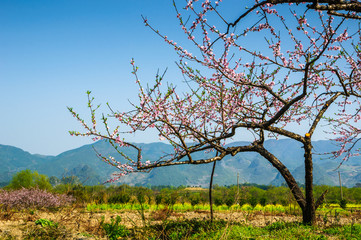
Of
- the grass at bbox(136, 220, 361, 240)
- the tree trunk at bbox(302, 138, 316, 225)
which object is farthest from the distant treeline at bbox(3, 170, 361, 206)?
the grass at bbox(136, 220, 361, 240)

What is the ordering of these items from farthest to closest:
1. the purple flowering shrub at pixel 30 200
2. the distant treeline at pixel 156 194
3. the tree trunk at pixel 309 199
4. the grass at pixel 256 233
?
the purple flowering shrub at pixel 30 200
the tree trunk at pixel 309 199
the distant treeline at pixel 156 194
the grass at pixel 256 233

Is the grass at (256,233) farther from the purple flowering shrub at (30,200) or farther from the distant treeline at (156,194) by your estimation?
the purple flowering shrub at (30,200)

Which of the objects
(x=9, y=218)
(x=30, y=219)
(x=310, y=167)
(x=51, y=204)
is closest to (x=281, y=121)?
(x=310, y=167)

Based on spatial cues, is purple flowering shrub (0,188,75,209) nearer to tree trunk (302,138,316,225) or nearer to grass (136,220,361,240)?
grass (136,220,361,240)

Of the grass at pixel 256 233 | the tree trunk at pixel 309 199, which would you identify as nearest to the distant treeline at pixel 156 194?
the tree trunk at pixel 309 199

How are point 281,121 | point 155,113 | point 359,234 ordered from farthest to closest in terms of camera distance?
point 281,121 < point 155,113 < point 359,234

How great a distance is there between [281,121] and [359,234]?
15.0ft

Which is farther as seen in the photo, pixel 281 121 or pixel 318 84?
pixel 281 121

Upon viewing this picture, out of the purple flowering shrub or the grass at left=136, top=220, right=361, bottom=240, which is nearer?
the grass at left=136, top=220, right=361, bottom=240

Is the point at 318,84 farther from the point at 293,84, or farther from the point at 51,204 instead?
the point at 51,204

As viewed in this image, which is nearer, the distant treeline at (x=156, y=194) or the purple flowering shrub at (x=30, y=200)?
the distant treeline at (x=156, y=194)

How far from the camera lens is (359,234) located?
5.85m

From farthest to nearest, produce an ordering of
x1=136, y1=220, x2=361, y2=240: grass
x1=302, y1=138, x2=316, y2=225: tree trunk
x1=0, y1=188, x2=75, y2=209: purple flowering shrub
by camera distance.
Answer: x1=0, y1=188, x2=75, y2=209: purple flowering shrub, x1=302, y1=138, x2=316, y2=225: tree trunk, x1=136, y1=220, x2=361, y2=240: grass

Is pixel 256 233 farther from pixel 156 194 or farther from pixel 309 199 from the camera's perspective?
pixel 156 194
